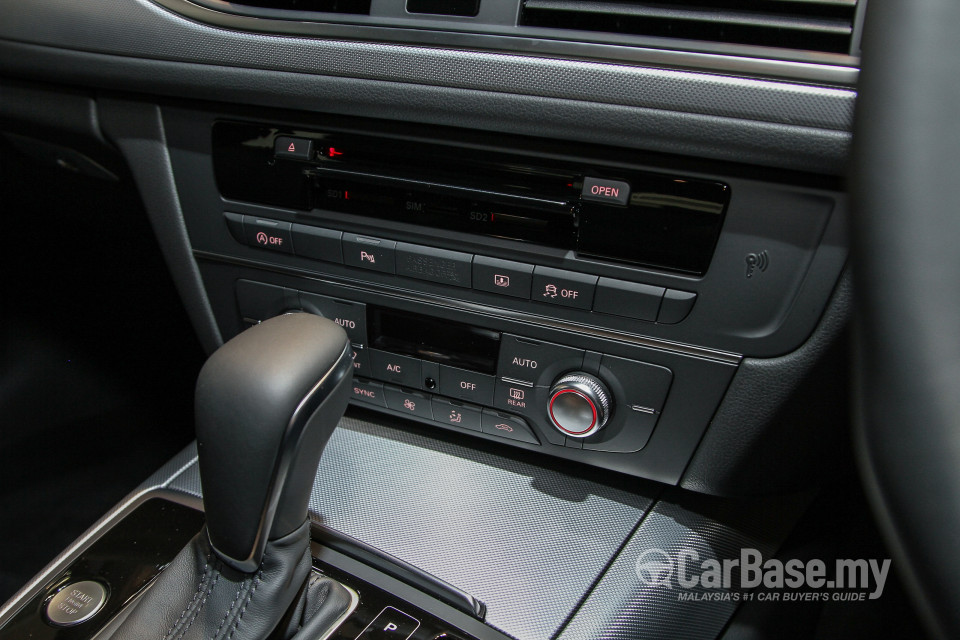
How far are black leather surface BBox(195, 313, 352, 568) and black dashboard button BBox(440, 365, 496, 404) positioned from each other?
9.1 inches

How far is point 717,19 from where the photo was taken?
0.51 metres

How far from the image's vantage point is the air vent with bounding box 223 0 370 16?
0.61m

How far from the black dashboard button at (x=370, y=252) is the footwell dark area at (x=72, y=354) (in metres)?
0.44

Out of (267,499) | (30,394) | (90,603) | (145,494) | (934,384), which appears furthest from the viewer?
(30,394)

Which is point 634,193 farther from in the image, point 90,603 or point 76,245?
point 76,245

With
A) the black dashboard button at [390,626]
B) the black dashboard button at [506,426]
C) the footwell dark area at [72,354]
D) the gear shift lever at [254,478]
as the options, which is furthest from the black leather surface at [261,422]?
the footwell dark area at [72,354]

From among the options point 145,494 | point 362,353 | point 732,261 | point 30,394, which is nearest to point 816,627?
point 732,261

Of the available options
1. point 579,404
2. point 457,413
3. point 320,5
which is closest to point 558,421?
point 579,404

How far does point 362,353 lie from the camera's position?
77cm

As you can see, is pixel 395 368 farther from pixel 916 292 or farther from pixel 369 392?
pixel 916 292

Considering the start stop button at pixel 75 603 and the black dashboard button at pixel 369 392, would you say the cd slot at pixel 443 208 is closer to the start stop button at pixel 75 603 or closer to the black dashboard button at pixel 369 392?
the black dashboard button at pixel 369 392

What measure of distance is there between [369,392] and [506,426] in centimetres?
18

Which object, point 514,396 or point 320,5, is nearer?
point 320,5

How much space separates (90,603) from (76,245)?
0.63 meters
